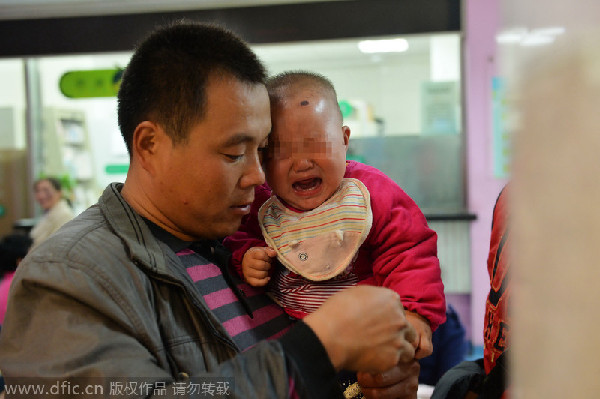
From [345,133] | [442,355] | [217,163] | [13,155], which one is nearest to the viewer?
[217,163]

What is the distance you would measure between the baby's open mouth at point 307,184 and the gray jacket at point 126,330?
365 mm

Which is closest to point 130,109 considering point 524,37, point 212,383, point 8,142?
point 212,383

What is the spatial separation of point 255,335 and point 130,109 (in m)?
0.58

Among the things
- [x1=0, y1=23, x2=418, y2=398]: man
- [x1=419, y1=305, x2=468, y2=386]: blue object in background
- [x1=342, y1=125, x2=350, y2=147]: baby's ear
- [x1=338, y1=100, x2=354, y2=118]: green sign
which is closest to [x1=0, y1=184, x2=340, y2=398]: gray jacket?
[x1=0, y1=23, x2=418, y2=398]: man

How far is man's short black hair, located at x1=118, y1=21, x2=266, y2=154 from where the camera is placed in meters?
1.10

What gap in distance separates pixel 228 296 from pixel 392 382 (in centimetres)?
40

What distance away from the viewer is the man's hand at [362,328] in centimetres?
82

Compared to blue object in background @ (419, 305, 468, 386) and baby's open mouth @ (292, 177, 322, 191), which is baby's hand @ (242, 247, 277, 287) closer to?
baby's open mouth @ (292, 177, 322, 191)

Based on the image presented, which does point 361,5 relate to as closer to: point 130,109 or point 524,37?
point 130,109

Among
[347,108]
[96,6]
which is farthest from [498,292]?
[96,6]

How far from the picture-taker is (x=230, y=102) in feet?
3.56

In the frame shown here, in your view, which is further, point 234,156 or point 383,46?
point 383,46

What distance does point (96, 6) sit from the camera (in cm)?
594

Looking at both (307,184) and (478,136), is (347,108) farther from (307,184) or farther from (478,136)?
(307,184)
